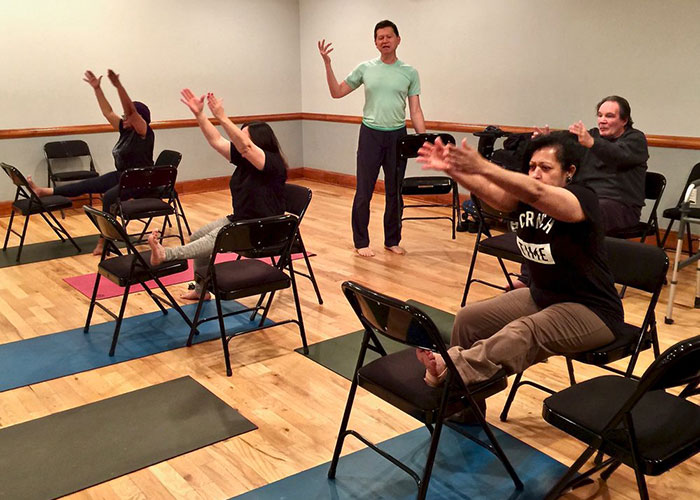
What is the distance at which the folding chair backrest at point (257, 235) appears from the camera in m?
3.35

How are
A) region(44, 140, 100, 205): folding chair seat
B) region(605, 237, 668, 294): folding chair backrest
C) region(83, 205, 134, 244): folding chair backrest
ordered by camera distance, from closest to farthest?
region(605, 237, 668, 294): folding chair backrest → region(83, 205, 134, 244): folding chair backrest → region(44, 140, 100, 205): folding chair seat

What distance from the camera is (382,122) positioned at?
5578mm

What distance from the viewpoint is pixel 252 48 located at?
8727 mm

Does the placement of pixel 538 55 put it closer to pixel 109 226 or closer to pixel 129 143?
pixel 129 143

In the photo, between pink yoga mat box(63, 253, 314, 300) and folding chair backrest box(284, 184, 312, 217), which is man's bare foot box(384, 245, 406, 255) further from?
folding chair backrest box(284, 184, 312, 217)

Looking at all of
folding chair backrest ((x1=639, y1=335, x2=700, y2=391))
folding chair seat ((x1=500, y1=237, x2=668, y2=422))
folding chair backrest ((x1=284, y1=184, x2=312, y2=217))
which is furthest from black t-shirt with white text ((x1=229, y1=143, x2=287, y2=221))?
folding chair backrest ((x1=639, y1=335, x2=700, y2=391))

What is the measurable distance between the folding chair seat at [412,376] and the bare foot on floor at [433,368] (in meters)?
0.02

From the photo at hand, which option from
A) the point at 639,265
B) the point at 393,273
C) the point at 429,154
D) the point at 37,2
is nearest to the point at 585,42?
the point at 393,273

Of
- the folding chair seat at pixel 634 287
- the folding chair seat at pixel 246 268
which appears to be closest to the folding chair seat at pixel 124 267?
the folding chair seat at pixel 246 268

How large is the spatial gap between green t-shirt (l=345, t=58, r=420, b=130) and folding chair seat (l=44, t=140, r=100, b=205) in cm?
327

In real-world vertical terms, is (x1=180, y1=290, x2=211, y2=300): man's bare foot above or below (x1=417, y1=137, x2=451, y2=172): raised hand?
below

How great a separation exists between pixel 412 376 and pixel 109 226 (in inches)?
80.0

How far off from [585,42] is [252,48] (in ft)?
14.2

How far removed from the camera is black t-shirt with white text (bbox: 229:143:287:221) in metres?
4.02
